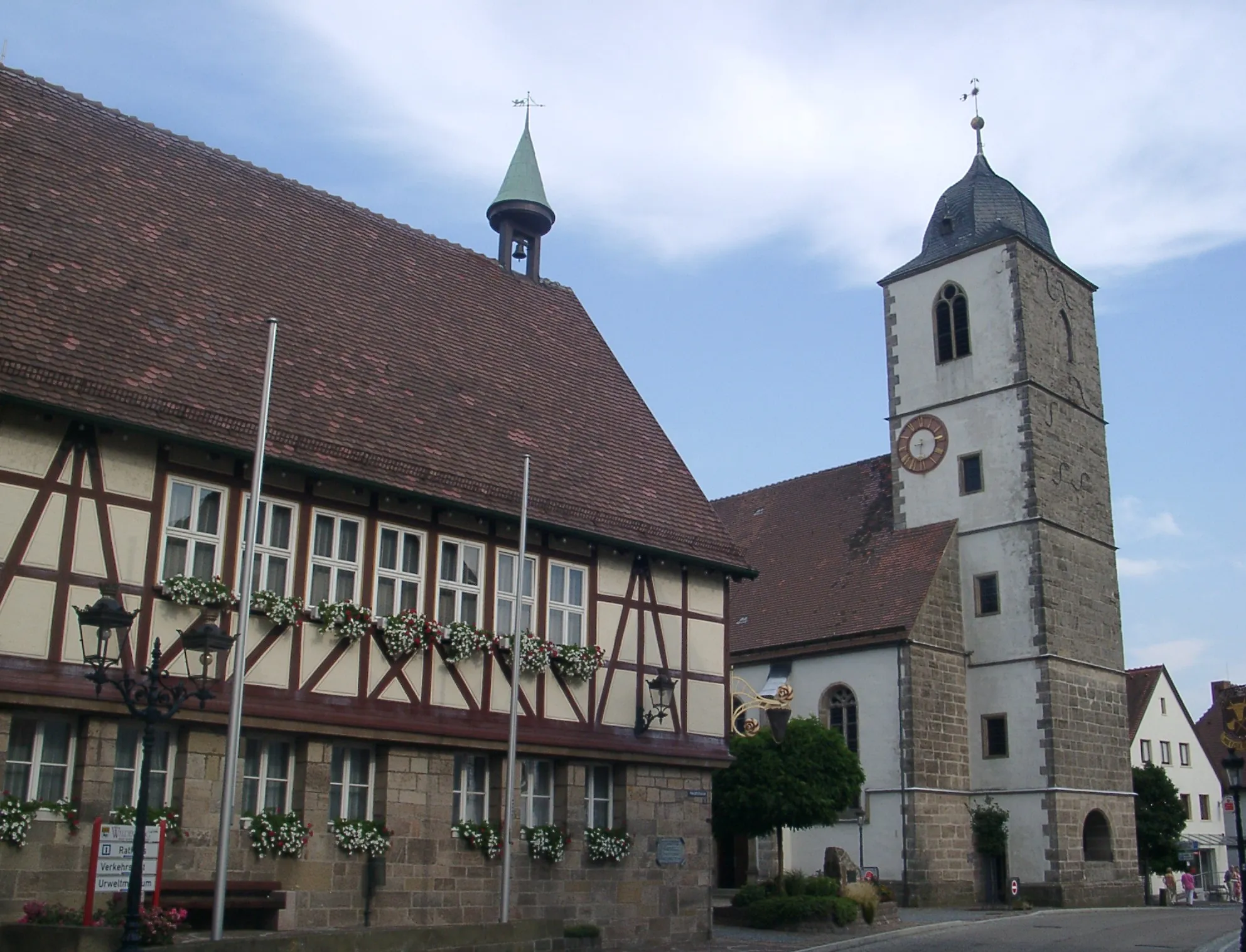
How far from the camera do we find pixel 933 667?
1339 inches

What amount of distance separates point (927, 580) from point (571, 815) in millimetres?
17486

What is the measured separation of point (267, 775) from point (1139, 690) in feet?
138

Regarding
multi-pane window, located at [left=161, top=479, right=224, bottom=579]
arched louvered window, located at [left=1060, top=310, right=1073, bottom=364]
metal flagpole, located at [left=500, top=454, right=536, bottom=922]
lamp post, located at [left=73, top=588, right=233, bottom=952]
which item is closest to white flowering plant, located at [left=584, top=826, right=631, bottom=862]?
metal flagpole, located at [left=500, top=454, right=536, bottom=922]

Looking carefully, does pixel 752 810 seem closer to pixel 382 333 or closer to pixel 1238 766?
pixel 1238 766

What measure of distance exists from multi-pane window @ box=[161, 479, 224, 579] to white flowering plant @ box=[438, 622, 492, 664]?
3.23 metres

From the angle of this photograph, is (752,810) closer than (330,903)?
No

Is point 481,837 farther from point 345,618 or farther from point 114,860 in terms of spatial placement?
point 114,860

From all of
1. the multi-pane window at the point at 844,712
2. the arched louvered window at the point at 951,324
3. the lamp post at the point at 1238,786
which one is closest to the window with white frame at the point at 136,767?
the lamp post at the point at 1238,786

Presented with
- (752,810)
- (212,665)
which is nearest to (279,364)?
(212,665)

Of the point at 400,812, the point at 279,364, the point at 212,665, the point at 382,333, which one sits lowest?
the point at 400,812

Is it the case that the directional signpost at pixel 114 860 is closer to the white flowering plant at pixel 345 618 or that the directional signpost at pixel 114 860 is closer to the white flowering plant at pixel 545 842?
the white flowering plant at pixel 345 618

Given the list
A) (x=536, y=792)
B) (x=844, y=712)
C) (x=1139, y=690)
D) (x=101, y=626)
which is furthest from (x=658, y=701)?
(x=1139, y=690)

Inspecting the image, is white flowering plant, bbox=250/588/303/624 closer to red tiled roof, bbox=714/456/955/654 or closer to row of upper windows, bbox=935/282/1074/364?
red tiled roof, bbox=714/456/955/654

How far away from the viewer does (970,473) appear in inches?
1433
